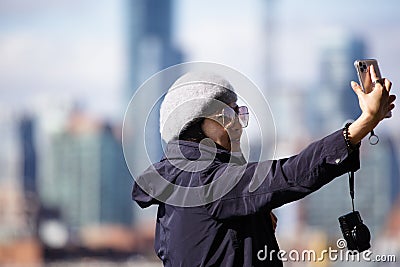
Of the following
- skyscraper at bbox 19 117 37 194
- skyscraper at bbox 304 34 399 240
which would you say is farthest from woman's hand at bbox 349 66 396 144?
skyscraper at bbox 19 117 37 194

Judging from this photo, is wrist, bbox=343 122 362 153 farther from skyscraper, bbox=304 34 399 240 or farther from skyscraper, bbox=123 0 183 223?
skyscraper, bbox=123 0 183 223

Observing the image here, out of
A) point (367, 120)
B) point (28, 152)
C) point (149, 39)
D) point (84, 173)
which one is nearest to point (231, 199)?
point (367, 120)

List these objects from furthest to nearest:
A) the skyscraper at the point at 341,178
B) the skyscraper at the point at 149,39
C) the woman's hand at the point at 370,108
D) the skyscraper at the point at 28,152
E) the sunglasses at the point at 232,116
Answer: the skyscraper at the point at 149,39 < the skyscraper at the point at 28,152 < the skyscraper at the point at 341,178 < the sunglasses at the point at 232,116 < the woman's hand at the point at 370,108

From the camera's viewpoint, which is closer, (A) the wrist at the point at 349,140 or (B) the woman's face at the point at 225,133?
(A) the wrist at the point at 349,140

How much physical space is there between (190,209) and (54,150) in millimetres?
79320

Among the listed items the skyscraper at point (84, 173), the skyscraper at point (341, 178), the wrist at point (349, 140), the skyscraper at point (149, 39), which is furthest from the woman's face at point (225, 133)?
the skyscraper at point (149, 39)

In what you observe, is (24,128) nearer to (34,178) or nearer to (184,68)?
(34,178)

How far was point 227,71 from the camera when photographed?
2254mm

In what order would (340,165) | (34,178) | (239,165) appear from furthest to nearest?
1. (34,178)
2. (239,165)
3. (340,165)

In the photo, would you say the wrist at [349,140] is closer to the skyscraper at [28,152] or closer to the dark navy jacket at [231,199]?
the dark navy jacket at [231,199]

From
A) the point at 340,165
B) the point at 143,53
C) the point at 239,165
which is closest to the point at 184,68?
the point at 239,165

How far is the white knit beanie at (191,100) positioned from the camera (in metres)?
2.22

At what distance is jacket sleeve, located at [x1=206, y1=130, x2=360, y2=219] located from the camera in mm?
2023

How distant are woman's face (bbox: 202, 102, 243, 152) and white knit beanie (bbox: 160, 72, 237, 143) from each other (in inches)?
0.9
